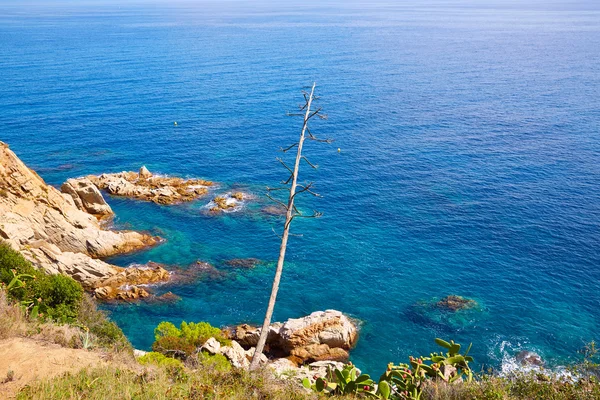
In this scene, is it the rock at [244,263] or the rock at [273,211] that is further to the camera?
the rock at [273,211]

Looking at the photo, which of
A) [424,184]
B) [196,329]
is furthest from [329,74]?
[196,329]

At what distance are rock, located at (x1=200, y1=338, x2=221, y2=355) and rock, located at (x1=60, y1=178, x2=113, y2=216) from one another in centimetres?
3187

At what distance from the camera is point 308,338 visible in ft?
130

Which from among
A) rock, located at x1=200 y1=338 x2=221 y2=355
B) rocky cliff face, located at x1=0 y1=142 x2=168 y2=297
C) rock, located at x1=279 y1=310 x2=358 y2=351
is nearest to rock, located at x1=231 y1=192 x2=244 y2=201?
rocky cliff face, located at x1=0 y1=142 x2=168 y2=297

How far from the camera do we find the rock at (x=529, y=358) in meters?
37.7

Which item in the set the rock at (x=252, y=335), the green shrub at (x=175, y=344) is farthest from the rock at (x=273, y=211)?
the green shrub at (x=175, y=344)

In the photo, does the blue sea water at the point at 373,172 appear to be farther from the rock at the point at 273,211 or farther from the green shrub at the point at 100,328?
the green shrub at the point at 100,328

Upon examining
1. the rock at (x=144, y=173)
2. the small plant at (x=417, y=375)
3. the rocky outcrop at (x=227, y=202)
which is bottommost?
the rocky outcrop at (x=227, y=202)

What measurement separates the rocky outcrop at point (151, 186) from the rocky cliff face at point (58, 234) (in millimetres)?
8625

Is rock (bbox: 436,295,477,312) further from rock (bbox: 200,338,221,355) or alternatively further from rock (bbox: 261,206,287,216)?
rock (bbox: 261,206,287,216)

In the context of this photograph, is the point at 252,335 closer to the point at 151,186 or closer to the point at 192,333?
the point at 192,333

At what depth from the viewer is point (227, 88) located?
110 m

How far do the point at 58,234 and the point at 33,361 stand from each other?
34481 mm

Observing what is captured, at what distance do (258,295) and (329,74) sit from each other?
86.9 m
